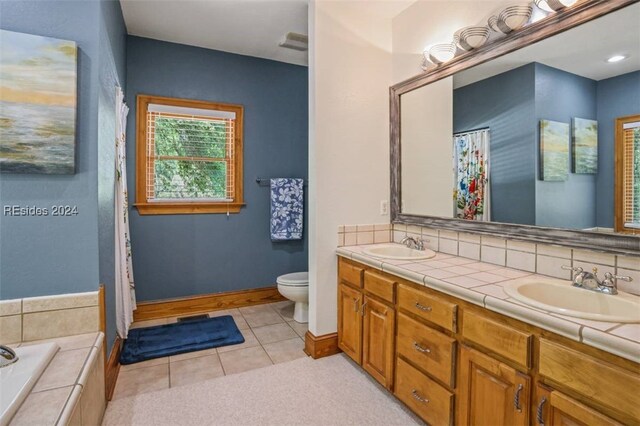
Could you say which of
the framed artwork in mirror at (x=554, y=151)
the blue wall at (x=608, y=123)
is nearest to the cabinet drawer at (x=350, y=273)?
the framed artwork in mirror at (x=554, y=151)

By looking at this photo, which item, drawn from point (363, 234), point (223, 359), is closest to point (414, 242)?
point (363, 234)

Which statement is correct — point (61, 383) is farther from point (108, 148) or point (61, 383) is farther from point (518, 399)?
point (518, 399)

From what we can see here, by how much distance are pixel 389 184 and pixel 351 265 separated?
799 mm

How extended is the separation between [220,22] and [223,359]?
276cm

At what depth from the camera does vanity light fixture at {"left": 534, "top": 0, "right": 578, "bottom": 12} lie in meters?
1.57

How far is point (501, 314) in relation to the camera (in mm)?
1333

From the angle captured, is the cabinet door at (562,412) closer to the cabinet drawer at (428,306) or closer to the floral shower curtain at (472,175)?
the cabinet drawer at (428,306)

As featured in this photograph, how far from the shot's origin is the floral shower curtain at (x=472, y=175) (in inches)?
81.9

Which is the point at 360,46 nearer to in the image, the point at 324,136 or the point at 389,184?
the point at 324,136

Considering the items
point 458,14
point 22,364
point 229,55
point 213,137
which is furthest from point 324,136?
point 22,364

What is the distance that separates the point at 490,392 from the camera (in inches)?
54.0

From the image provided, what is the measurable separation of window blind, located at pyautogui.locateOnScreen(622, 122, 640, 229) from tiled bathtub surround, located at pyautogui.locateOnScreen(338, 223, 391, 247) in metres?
1.53

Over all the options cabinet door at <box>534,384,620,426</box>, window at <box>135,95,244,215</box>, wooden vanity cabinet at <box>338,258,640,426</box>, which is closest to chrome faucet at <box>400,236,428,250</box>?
wooden vanity cabinet at <box>338,258,640,426</box>

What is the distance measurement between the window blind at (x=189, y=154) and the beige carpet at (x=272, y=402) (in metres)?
1.90
